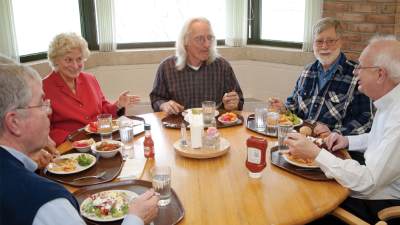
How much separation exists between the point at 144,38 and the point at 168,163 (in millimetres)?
2673

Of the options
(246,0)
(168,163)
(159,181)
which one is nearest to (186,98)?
(168,163)

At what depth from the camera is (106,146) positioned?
6.51 ft

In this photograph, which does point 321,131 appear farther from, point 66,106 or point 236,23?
point 236,23

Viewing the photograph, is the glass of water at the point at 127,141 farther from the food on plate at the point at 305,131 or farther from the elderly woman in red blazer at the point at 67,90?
the food on plate at the point at 305,131

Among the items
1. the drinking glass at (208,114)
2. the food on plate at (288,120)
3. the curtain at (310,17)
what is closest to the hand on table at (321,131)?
the food on plate at (288,120)

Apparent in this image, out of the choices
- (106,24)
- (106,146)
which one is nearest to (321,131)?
(106,146)

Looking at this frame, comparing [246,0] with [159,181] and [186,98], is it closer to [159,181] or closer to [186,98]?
[186,98]

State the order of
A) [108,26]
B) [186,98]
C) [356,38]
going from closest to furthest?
[186,98] < [356,38] < [108,26]

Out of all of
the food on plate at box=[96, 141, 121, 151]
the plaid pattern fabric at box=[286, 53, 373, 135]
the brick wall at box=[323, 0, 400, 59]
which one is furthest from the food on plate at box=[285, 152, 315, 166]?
the brick wall at box=[323, 0, 400, 59]

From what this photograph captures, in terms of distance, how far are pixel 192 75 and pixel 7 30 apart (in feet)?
5.24

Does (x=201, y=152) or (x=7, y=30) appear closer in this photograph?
(x=201, y=152)

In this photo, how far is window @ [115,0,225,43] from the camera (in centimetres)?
420

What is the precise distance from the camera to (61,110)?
8.16 ft

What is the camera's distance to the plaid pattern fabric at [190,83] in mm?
2920
